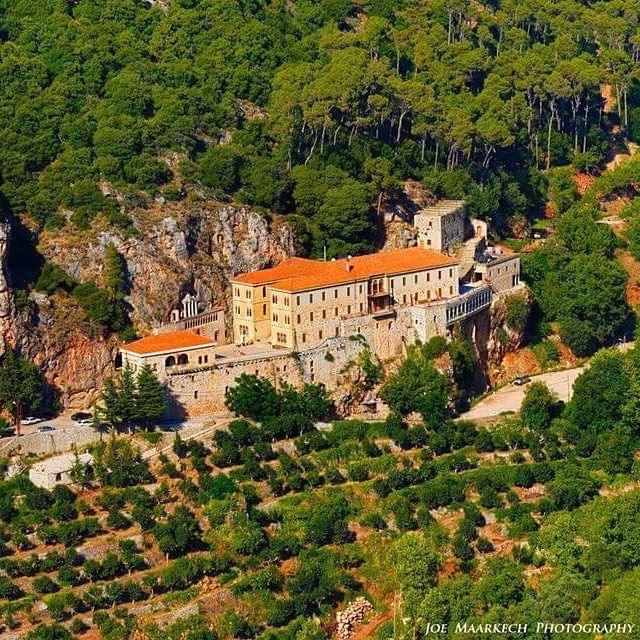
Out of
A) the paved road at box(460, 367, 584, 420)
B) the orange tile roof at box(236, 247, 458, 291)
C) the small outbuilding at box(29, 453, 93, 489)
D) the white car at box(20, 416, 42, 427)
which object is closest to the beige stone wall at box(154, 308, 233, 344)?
the orange tile roof at box(236, 247, 458, 291)

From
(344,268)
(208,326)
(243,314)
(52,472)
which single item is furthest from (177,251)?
(52,472)

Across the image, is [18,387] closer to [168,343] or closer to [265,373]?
[168,343]

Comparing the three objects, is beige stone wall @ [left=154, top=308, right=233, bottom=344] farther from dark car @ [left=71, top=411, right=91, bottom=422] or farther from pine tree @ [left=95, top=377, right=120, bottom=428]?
pine tree @ [left=95, top=377, right=120, bottom=428]

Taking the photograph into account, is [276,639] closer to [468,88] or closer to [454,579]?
[454,579]

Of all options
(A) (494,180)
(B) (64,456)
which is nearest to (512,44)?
(A) (494,180)

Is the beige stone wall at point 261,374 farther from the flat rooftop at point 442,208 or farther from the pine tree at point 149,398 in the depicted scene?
the flat rooftop at point 442,208
